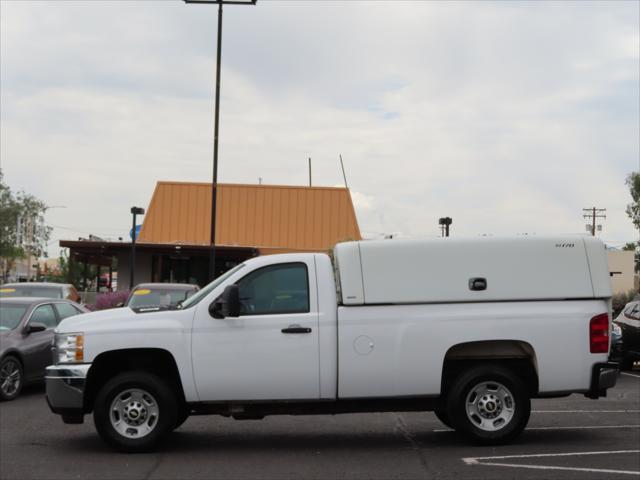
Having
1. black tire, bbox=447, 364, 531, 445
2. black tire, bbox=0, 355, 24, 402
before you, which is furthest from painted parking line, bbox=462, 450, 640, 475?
black tire, bbox=0, 355, 24, 402

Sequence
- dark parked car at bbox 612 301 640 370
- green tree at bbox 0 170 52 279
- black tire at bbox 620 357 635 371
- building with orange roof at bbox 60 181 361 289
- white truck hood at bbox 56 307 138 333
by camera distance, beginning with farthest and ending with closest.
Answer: green tree at bbox 0 170 52 279, building with orange roof at bbox 60 181 361 289, black tire at bbox 620 357 635 371, dark parked car at bbox 612 301 640 370, white truck hood at bbox 56 307 138 333

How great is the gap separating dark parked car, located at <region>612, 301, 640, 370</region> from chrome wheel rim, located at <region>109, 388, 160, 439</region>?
40.9 ft

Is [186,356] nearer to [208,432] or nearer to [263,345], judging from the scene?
[263,345]

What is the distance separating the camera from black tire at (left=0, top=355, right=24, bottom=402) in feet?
44.9

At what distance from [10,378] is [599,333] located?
27.5ft

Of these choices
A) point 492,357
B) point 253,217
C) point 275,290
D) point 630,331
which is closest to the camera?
point 275,290

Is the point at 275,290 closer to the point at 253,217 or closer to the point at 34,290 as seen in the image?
the point at 34,290

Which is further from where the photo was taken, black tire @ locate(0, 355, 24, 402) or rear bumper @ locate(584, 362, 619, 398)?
black tire @ locate(0, 355, 24, 402)

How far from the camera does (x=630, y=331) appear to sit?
19766mm

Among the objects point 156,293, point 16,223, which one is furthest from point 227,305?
point 16,223

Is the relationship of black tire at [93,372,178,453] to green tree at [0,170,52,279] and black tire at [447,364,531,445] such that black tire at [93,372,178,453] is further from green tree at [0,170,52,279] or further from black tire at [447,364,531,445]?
green tree at [0,170,52,279]

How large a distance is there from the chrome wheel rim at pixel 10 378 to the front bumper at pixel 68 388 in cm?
436

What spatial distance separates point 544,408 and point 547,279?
4.21 metres

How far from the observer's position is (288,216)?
147 ft
